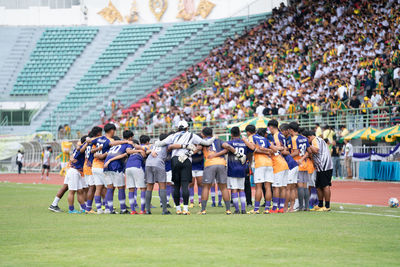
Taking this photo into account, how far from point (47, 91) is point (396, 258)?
2092 inches

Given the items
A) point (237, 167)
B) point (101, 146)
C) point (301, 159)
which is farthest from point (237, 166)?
point (101, 146)

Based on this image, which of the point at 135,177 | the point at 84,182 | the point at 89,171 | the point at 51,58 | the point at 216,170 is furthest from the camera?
the point at 51,58

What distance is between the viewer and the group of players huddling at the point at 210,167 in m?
15.2

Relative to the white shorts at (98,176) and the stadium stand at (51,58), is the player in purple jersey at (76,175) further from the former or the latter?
the stadium stand at (51,58)

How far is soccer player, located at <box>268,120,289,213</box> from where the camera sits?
15531 millimetres

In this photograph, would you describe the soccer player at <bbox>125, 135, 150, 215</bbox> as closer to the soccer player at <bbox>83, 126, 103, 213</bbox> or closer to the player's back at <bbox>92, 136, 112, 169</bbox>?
the player's back at <bbox>92, 136, 112, 169</bbox>

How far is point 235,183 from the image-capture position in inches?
609

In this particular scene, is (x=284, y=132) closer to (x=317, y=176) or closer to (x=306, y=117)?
(x=317, y=176)

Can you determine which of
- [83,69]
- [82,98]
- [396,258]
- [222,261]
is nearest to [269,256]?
[222,261]

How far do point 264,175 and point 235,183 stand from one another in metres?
0.72

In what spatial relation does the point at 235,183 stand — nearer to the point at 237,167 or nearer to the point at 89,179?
the point at 237,167

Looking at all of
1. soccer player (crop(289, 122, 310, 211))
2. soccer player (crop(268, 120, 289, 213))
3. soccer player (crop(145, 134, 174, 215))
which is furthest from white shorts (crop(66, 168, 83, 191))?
soccer player (crop(289, 122, 310, 211))

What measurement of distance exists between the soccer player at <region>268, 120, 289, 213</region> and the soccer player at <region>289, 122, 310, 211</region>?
370mm

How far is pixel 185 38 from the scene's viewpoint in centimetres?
5834
